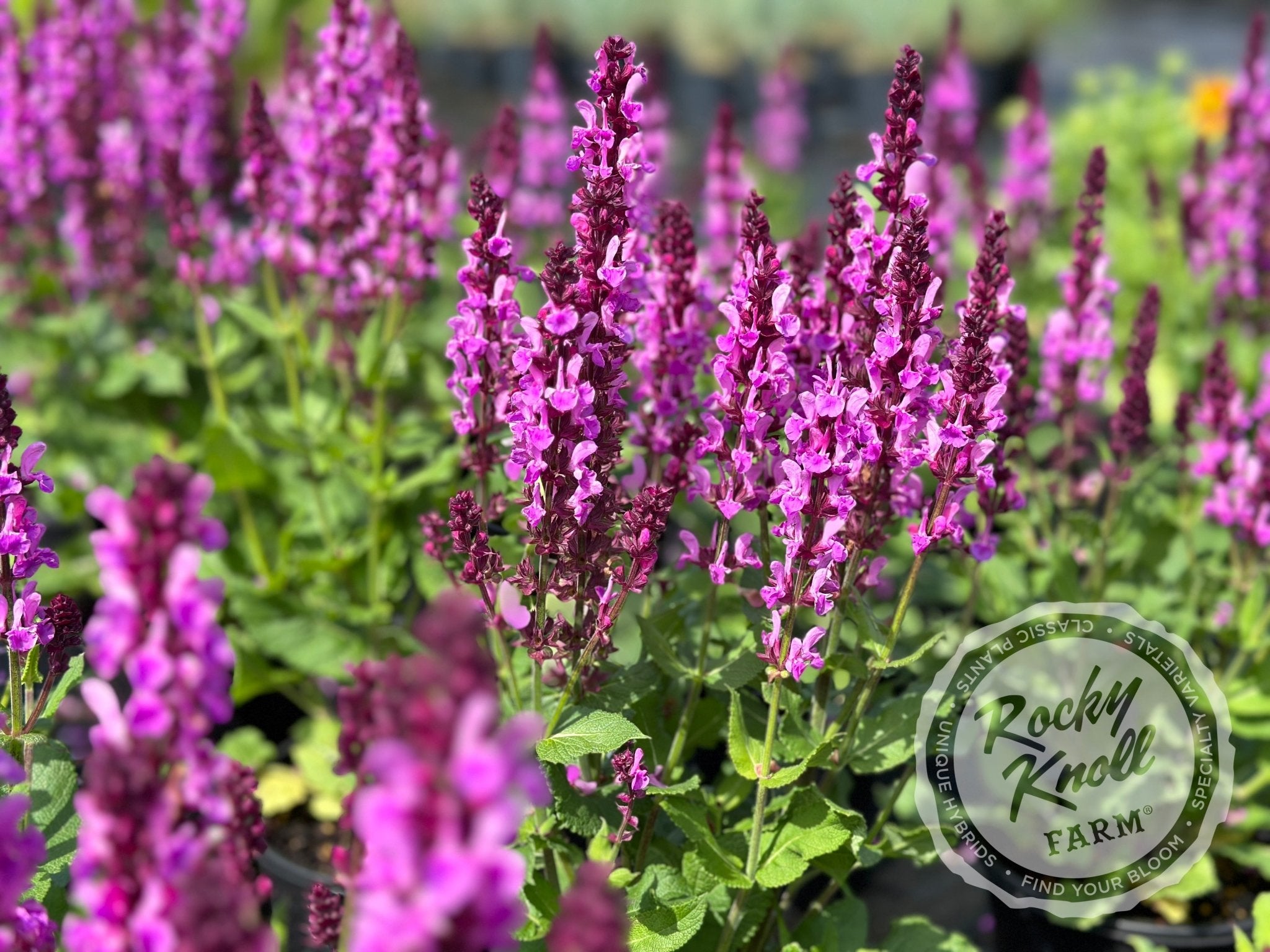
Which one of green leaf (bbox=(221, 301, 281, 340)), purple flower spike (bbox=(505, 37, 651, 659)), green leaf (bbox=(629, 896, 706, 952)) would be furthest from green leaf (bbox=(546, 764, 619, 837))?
green leaf (bbox=(221, 301, 281, 340))

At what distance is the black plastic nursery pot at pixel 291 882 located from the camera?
392 cm

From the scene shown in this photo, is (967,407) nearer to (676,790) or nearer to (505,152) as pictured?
(676,790)

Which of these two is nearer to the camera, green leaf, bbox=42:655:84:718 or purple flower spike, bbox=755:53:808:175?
green leaf, bbox=42:655:84:718

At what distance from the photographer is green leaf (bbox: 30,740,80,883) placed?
2.55 meters

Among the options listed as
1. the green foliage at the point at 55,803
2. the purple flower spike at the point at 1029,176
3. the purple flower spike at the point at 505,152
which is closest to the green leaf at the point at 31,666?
the green foliage at the point at 55,803

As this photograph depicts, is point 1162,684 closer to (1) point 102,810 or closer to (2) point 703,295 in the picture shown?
(2) point 703,295

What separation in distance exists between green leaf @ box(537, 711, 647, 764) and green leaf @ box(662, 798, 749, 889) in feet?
0.73

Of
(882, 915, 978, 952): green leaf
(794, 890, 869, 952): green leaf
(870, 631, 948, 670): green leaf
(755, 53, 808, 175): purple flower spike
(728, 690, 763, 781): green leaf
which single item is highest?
(755, 53, 808, 175): purple flower spike

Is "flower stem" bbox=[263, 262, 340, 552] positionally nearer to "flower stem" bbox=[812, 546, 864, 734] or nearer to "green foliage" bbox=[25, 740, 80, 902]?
"green foliage" bbox=[25, 740, 80, 902]

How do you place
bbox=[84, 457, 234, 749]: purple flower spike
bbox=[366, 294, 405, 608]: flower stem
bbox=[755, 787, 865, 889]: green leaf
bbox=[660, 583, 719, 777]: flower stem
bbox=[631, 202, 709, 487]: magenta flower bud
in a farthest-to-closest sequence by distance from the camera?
bbox=[366, 294, 405, 608]: flower stem, bbox=[631, 202, 709, 487]: magenta flower bud, bbox=[660, 583, 719, 777]: flower stem, bbox=[755, 787, 865, 889]: green leaf, bbox=[84, 457, 234, 749]: purple flower spike

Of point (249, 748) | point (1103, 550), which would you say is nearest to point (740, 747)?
point (1103, 550)

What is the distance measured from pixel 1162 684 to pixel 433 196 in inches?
122

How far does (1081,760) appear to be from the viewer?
3699mm

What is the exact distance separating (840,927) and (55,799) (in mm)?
1898
